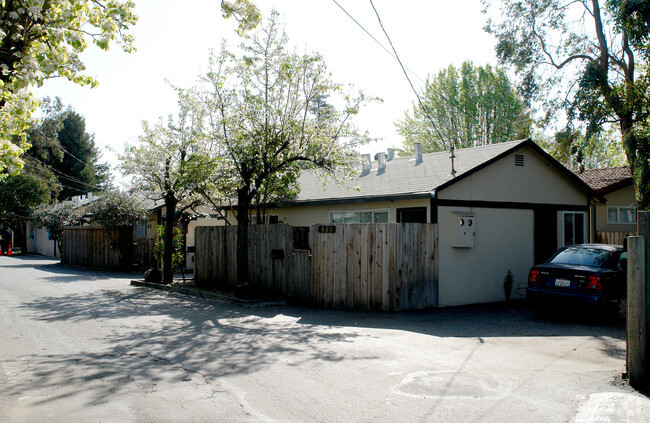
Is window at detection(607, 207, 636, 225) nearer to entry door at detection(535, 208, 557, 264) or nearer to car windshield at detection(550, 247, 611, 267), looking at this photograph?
entry door at detection(535, 208, 557, 264)

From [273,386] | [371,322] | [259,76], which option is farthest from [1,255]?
[273,386]

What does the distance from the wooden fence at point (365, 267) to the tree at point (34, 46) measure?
6942 millimetres

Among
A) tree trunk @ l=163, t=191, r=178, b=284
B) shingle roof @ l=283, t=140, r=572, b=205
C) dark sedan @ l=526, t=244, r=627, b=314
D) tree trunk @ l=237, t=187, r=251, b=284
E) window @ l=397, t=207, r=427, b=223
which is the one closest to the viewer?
dark sedan @ l=526, t=244, r=627, b=314

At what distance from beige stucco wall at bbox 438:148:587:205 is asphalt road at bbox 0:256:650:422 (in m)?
3.53

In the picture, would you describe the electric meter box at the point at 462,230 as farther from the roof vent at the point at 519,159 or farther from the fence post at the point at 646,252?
the fence post at the point at 646,252

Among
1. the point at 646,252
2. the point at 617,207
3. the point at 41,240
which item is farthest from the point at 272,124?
the point at 41,240

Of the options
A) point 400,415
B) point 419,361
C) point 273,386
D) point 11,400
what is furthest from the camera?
point 419,361

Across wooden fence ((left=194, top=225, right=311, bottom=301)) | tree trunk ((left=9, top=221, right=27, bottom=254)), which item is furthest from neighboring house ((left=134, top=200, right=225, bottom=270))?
tree trunk ((left=9, top=221, right=27, bottom=254))

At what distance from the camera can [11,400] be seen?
567cm

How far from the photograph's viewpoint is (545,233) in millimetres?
16344

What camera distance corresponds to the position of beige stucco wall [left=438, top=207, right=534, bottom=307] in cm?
1362

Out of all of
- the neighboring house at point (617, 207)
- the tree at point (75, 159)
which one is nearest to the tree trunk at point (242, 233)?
the neighboring house at point (617, 207)

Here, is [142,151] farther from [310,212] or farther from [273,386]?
[273,386]

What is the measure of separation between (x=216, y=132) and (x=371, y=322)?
7060 millimetres
